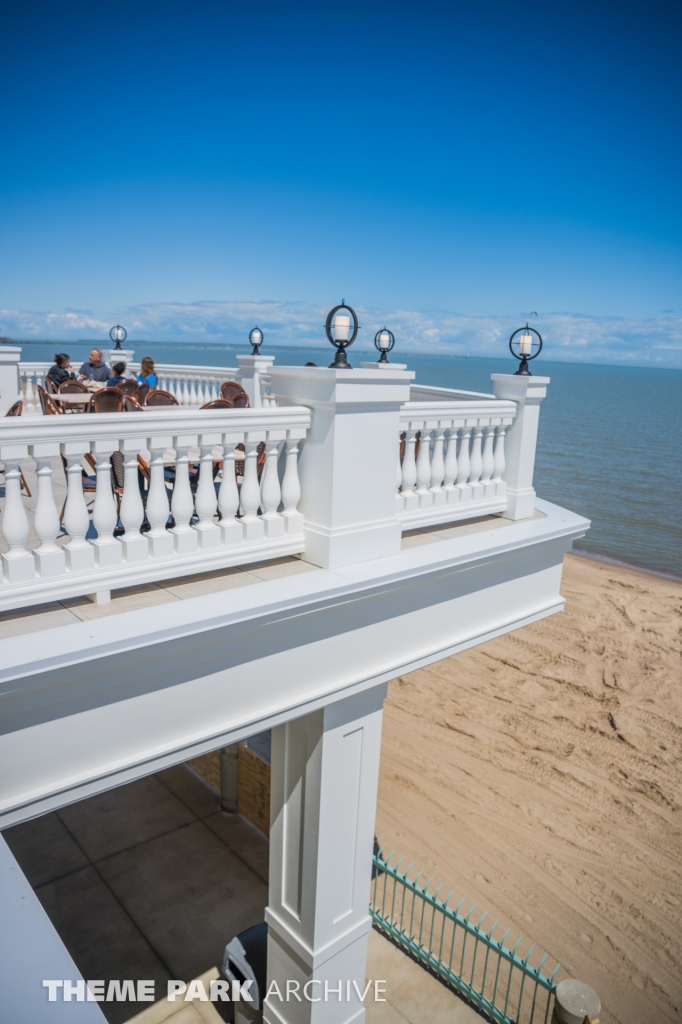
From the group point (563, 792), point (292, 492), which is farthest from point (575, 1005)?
point (563, 792)

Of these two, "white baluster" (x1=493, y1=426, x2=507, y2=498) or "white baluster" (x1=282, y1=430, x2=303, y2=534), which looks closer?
"white baluster" (x1=282, y1=430, x2=303, y2=534)

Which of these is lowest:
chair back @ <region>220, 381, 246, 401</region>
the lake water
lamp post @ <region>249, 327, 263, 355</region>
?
the lake water

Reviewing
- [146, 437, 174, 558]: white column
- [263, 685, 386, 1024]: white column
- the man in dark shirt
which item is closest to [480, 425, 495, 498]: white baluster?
[263, 685, 386, 1024]: white column

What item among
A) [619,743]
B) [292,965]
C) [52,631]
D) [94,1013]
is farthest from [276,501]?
[619,743]

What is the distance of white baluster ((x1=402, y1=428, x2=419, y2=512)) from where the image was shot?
5.45 meters

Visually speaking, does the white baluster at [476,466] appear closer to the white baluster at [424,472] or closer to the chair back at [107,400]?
the white baluster at [424,472]

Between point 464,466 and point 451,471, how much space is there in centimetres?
17

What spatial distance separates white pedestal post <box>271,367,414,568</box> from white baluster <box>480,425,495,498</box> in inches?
59.2

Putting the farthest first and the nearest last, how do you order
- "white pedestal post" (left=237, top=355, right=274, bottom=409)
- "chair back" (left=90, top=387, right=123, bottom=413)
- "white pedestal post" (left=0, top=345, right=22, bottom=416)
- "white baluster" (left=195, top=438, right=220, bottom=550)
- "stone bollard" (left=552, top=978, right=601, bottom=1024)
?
"white pedestal post" (left=237, top=355, right=274, bottom=409) → "white pedestal post" (left=0, top=345, right=22, bottom=416) → "chair back" (left=90, top=387, right=123, bottom=413) → "stone bollard" (left=552, top=978, right=601, bottom=1024) → "white baluster" (left=195, top=438, right=220, bottom=550)

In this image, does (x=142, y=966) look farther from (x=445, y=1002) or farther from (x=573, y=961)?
(x=573, y=961)

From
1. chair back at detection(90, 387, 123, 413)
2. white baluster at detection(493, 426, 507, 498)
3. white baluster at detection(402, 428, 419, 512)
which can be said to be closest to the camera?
white baluster at detection(402, 428, 419, 512)

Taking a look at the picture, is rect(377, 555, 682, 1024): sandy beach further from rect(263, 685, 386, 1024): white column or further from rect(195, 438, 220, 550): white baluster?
rect(195, 438, 220, 550): white baluster

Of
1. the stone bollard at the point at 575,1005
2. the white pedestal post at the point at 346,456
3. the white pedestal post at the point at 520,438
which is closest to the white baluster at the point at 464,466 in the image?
the white pedestal post at the point at 520,438

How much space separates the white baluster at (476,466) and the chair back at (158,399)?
5.27 meters
